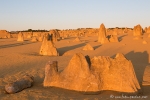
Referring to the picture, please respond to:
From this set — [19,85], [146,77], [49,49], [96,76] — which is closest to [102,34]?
[49,49]

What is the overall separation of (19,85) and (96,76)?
8.30 ft

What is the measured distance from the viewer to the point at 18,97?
6.09m

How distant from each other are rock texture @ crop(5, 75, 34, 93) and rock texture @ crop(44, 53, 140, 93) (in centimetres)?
65

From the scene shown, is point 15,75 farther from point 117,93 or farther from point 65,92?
point 117,93

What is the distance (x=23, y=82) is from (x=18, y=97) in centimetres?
113

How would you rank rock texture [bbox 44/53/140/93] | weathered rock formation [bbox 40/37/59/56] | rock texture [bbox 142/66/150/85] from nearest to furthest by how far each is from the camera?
1. rock texture [bbox 44/53/140/93]
2. rock texture [bbox 142/66/150/85]
3. weathered rock formation [bbox 40/37/59/56]

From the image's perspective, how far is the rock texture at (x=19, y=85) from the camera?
6711 millimetres

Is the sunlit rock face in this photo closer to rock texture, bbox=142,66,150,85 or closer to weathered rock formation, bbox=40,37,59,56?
weathered rock formation, bbox=40,37,59,56

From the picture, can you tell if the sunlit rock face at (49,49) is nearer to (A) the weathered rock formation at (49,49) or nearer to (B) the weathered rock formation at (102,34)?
(A) the weathered rock formation at (49,49)

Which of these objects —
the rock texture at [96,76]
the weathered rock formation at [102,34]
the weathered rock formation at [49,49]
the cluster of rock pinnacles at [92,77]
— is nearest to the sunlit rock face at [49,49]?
the weathered rock formation at [49,49]

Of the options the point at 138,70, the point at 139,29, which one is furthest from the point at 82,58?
the point at 139,29

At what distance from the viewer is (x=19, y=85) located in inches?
275

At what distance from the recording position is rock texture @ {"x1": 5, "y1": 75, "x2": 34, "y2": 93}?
22.0 feet

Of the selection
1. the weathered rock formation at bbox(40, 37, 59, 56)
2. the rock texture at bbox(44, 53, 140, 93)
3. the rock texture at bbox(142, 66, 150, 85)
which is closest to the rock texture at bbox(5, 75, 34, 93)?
the rock texture at bbox(44, 53, 140, 93)
